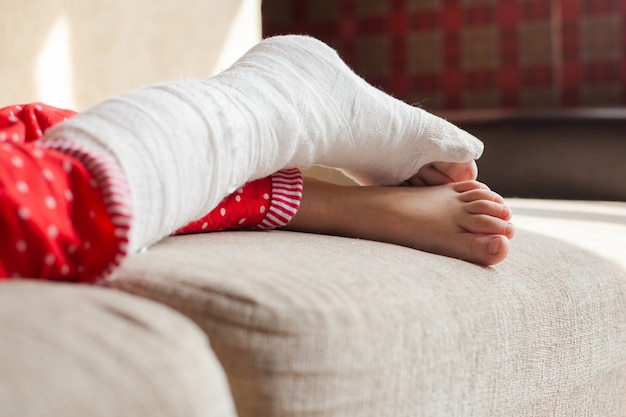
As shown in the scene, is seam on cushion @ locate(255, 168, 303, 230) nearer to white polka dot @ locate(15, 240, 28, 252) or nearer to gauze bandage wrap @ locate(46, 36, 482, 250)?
gauze bandage wrap @ locate(46, 36, 482, 250)

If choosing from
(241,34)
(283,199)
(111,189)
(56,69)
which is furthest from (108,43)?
(111,189)

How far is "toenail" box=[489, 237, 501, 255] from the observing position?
2.29 feet

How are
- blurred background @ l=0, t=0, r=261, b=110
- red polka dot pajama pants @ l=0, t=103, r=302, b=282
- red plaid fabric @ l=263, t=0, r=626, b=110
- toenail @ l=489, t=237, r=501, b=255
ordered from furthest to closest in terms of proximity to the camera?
red plaid fabric @ l=263, t=0, r=626, b=110
blurred background @ l=0, t=0, r=261, b=110
toenail @ l=489, t=237, r=501, b=255
red polka dot pajama pants @ l=0, t=103, r=302, b=282

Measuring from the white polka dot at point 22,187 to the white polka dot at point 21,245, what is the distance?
0.03 meters

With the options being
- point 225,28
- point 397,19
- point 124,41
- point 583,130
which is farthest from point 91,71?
point 397,19

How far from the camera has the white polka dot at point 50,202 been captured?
0.45 m

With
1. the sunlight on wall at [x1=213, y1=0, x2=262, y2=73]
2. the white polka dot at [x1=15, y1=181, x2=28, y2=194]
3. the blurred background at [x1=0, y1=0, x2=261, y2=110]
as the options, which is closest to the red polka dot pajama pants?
the white polka dot at [x1=15, y1=181, x2=28, y2=194]

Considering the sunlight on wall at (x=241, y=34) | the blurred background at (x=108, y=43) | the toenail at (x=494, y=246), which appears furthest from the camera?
the sunlight on wall at (x=241, y=34)

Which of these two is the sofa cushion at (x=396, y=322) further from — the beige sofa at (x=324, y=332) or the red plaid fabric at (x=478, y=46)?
the red plaid fabric at (x=478, y=46)

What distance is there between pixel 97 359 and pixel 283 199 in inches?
16.9

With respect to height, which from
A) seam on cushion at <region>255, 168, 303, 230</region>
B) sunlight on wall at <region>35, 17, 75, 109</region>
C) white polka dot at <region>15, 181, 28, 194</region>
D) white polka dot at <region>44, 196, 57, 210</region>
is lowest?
seam on cushion at <region>255, 168, 303, 230</region>

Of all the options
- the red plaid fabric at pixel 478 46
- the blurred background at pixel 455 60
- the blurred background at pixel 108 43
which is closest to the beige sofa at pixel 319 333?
the blurred background at pixel 455 60

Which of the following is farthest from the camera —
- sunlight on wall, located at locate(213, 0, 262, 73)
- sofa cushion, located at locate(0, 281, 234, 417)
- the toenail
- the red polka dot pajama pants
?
sunlight on wall, located at locate(213, 0, 262, 73)

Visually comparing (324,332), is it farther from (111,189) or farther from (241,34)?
(241,34)
